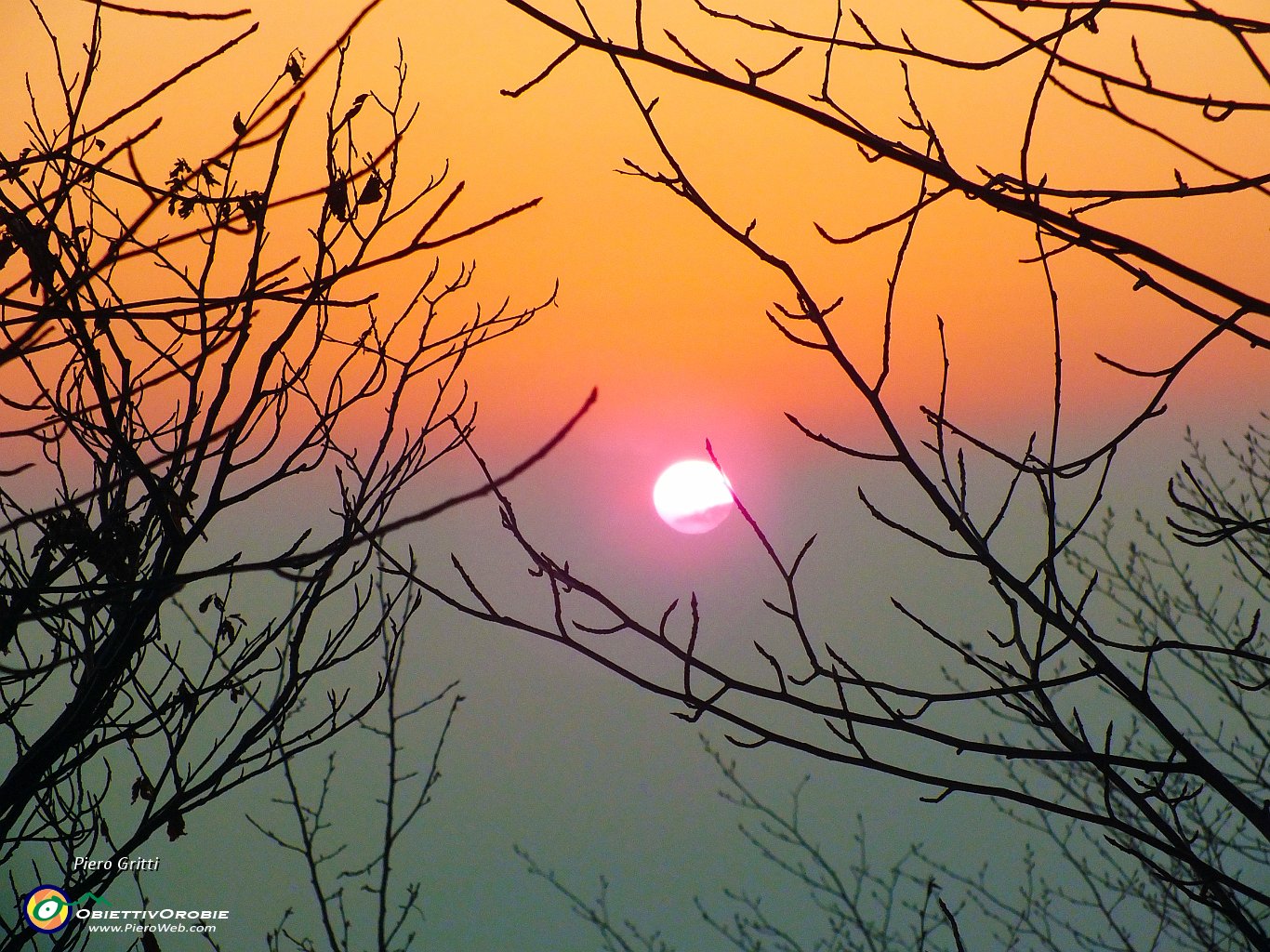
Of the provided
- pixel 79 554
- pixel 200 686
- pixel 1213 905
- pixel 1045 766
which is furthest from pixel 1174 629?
pixel 79 554

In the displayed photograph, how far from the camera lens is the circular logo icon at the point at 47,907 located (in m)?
2.97

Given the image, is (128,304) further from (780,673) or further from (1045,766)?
(1045,766)

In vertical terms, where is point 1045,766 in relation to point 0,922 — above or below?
above

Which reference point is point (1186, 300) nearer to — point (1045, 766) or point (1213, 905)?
point (1213, 905)

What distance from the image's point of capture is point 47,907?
304 centimetres

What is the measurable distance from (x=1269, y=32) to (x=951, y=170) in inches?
25.6

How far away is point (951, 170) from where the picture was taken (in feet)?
5.41

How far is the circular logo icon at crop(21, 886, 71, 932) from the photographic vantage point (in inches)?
117

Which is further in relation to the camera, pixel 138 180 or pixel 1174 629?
pixel 1174 629

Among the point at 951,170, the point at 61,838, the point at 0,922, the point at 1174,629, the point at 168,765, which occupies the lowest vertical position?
the point at 0,922

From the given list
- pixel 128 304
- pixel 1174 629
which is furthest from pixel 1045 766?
pixel 128 304

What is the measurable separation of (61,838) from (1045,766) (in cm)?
649

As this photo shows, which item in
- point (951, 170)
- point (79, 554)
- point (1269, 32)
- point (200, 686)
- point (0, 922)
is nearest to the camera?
point (951, 170)

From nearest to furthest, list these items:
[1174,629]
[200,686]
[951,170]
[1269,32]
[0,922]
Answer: [951,170]
[1269,32]
[0,922]
[200,686]
[1174,629]
